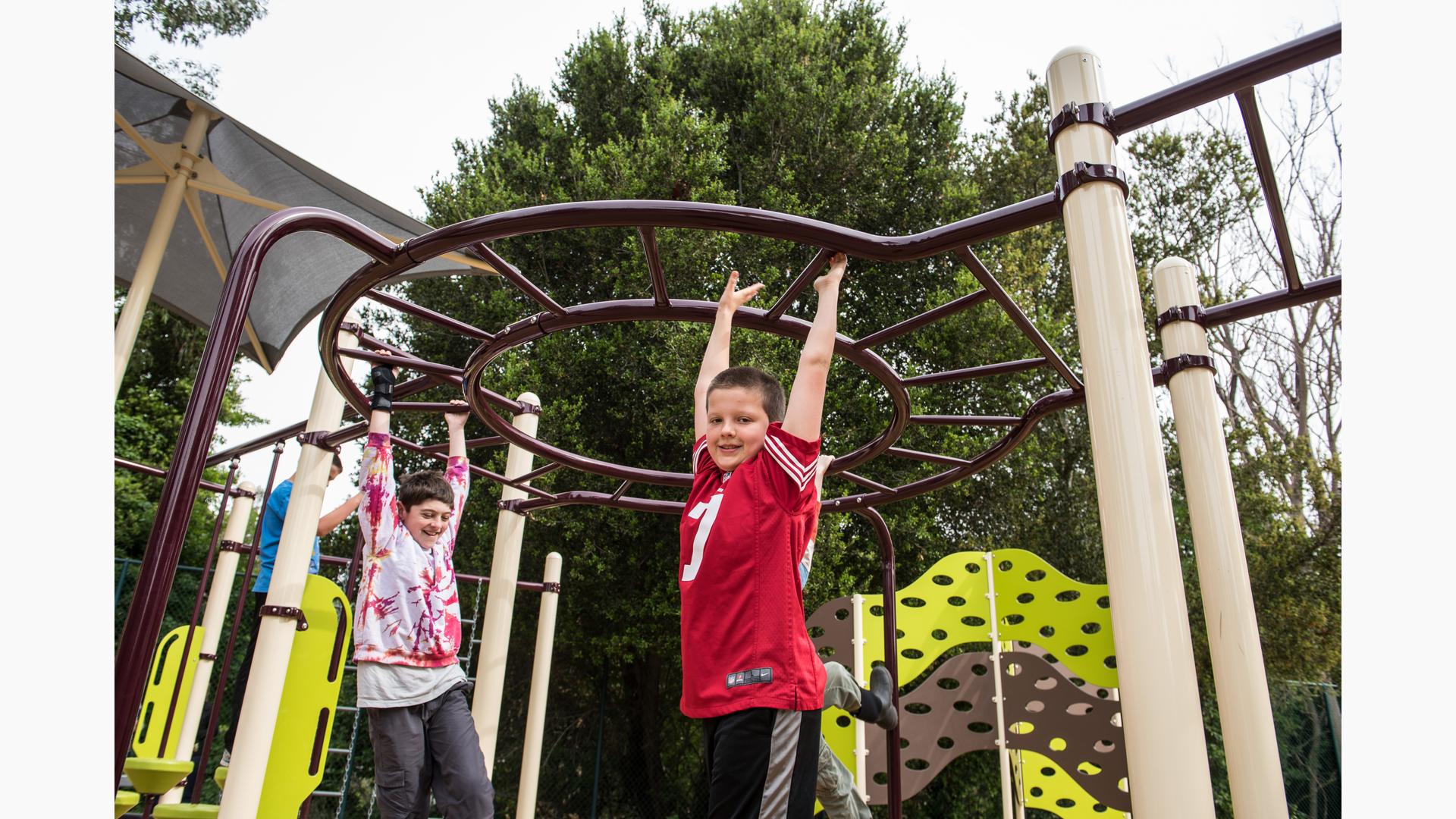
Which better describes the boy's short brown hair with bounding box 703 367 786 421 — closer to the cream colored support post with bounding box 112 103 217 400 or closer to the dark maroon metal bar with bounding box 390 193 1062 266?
the dark maroon metal bar with bounding box 390 193 1062 266

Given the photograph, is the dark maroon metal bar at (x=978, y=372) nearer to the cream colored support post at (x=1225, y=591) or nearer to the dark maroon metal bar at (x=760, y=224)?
the cream colored support post at (x=1225, y=591)

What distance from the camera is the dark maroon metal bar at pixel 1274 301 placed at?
279 cm

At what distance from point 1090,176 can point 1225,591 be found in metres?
1.47

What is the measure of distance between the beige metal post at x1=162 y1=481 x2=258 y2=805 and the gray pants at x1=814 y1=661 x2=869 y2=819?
3554 millimetres

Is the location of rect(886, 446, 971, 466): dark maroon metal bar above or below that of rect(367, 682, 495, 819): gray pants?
above

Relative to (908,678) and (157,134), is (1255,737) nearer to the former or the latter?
(908,678)

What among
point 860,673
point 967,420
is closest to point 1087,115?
point 967,420

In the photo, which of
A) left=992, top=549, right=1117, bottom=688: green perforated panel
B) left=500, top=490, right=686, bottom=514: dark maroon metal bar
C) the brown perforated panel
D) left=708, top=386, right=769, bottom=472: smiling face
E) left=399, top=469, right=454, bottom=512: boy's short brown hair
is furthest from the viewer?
left=992, top=549, right=1117, bottom=688: green perforated panel

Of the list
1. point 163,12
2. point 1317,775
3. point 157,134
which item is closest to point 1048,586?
point 157,134

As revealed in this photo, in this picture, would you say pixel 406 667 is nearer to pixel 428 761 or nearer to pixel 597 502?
pixel 428 761

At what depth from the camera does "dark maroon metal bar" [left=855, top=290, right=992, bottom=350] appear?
8.73ft

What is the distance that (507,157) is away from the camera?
444 inches

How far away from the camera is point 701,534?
2.12 metres

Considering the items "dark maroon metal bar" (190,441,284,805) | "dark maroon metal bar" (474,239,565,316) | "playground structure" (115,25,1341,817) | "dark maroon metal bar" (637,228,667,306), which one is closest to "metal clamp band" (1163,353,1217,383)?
"playground structure" (115,25,1341,817)
